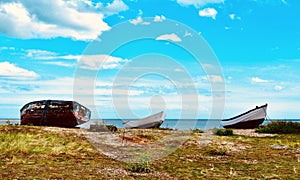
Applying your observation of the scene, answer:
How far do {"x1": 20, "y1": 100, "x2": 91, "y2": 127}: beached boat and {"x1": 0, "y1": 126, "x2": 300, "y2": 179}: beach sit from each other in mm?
7664

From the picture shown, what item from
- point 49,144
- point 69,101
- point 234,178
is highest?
point 69,101

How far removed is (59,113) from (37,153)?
40.1 ft

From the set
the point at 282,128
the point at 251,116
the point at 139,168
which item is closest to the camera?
the point at 139,168

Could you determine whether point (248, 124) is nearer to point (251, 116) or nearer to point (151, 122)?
point (251, 116)

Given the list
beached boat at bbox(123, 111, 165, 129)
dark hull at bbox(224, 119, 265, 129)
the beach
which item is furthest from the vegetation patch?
dark hull at bbox(224, 119, 265, 129)

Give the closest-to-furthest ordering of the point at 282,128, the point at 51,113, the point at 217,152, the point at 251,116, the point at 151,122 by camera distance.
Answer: the point at 217,152 < the point at 51,113 < the point at 282,128 < the point at 151,122 < the point at 251,116

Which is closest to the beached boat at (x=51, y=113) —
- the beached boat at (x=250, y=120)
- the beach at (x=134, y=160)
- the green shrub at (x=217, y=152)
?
the beach at (x=134, y=160)

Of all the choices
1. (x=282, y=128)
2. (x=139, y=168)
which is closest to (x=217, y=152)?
(x=139, y=168)

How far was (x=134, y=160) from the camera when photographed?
1097 centimetres

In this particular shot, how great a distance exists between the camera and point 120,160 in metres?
11.2

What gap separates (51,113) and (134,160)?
43.0 feet

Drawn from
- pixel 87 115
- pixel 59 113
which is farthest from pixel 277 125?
pixel 59 113

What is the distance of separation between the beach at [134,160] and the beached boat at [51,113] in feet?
25.1

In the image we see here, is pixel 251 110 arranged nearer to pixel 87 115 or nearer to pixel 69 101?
pixel 87 115
